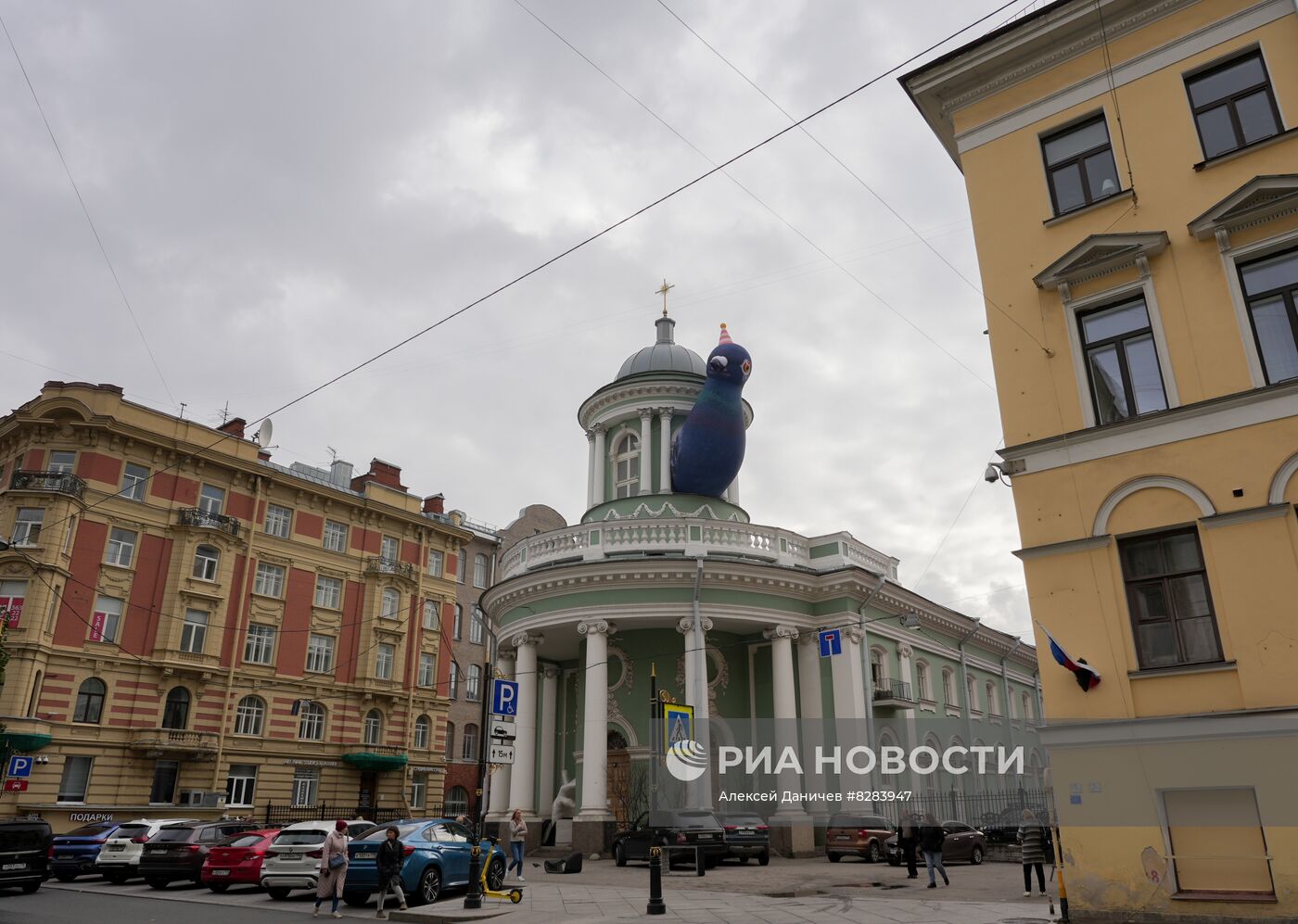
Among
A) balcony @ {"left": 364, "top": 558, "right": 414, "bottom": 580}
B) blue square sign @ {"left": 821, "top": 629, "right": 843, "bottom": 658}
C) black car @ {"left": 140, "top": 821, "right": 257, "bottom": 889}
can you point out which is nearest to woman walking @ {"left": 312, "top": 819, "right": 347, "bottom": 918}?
black car @ {"left": 140, "top": 821, "right": 257, "bottom": 889}

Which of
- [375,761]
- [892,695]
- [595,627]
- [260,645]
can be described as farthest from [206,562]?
[892,695]

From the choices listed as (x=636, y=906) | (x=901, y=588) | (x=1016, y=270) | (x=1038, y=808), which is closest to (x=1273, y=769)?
(x=1016, y=270)

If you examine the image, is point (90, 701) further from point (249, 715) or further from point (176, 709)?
point (249, 715)

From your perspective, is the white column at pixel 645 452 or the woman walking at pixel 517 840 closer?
the woman walking at pixel 517 840

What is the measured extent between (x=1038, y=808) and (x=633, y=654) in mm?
14594

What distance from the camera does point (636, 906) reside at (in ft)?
46.9

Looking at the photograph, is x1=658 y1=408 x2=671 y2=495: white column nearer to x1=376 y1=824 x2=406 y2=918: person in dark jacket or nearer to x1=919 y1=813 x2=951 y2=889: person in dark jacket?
x1=919 y1=813 x2=951 y2=889: person in dark jacket

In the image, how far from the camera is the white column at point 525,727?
25.9 metres

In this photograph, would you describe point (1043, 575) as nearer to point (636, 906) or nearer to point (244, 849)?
point (636, 906)

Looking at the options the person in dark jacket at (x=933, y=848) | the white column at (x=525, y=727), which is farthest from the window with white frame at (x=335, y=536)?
the person in dark jacket at (x=933, y=848)

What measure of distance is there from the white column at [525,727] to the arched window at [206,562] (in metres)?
19.2

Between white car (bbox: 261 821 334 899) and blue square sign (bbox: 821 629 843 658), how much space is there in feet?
46.8

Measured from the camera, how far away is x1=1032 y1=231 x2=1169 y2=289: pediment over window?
12.8 metres

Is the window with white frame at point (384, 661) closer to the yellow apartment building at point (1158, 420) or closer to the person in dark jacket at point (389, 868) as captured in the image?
the person in dark jacket at point (389, 868)
